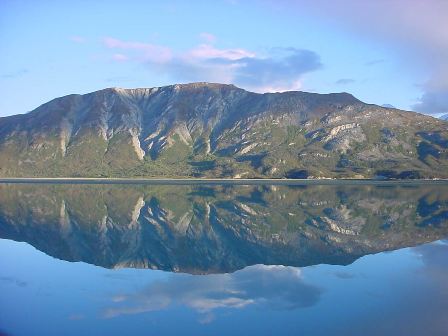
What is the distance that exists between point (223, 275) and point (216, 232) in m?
25.1

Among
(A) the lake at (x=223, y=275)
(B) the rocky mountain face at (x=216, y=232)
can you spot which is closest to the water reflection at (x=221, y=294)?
(A) the lake at (x=223, y=275)

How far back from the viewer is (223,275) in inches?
1619

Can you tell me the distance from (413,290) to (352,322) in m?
10.2

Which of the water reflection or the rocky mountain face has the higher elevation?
the water reflection

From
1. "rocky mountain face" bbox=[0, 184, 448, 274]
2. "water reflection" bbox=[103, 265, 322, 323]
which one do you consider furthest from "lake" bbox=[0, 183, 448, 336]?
"rocky mountain face" bbox=[0, 184, 448, 274]

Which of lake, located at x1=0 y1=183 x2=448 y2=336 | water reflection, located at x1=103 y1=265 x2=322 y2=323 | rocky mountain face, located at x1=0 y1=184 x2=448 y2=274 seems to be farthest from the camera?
rocky mountain face, located at x1=0 y1=184 x2=448 y2=274

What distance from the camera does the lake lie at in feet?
94.3

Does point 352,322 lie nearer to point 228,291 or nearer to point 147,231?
point 228,291

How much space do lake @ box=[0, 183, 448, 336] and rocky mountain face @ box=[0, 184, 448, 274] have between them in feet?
0.76

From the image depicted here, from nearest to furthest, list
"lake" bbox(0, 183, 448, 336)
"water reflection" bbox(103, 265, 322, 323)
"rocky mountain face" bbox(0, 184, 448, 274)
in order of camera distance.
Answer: "lake" bbox(0, 183, 448, 336)
"water reflection" bbox(103, 265, 322, 323)
"rocky mountain face" bbox(0, 184, 448, 274)

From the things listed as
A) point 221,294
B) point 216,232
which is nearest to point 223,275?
point 221,294

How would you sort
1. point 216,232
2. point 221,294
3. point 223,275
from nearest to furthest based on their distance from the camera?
point 221,294 → point 223,275 → point 216,232

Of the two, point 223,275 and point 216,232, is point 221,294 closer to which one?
point 223,275

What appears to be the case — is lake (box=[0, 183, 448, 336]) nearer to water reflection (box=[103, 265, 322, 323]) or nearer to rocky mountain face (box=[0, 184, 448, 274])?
water reflection (box=[103, 265, 322, 323])
